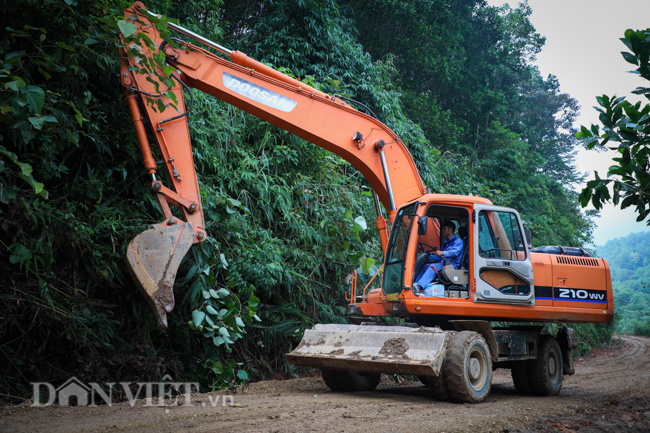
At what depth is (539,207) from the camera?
17.1 m

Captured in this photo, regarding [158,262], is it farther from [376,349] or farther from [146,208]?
[376,349]

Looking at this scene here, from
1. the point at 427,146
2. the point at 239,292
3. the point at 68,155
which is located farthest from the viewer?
the point at 427,146

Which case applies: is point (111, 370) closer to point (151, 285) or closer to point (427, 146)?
point (151, 285)

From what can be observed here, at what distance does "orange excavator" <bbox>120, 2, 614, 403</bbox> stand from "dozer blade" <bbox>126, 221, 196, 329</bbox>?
0.01m

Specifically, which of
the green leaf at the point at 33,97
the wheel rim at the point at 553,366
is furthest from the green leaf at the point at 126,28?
the wheel rim at the point at 553,366

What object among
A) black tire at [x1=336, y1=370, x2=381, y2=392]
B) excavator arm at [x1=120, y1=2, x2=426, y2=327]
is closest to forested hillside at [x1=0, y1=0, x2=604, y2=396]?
excavator arm at [x1=120, y1=2, x2=426, y2=327]

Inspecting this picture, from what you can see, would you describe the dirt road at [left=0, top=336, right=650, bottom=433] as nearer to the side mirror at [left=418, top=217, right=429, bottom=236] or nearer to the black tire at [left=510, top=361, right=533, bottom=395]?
the black tire at [left=510, top=361, right=533, bottom=395]

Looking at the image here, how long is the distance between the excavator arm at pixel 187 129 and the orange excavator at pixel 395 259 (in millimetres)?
13

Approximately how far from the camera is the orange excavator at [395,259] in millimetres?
5316

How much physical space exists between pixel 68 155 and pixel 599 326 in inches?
603

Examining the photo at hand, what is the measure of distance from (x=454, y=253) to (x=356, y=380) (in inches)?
80.6

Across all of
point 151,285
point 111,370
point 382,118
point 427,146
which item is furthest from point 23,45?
point 427,146

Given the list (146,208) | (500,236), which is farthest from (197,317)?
(500,236)

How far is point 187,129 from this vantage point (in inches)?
237
